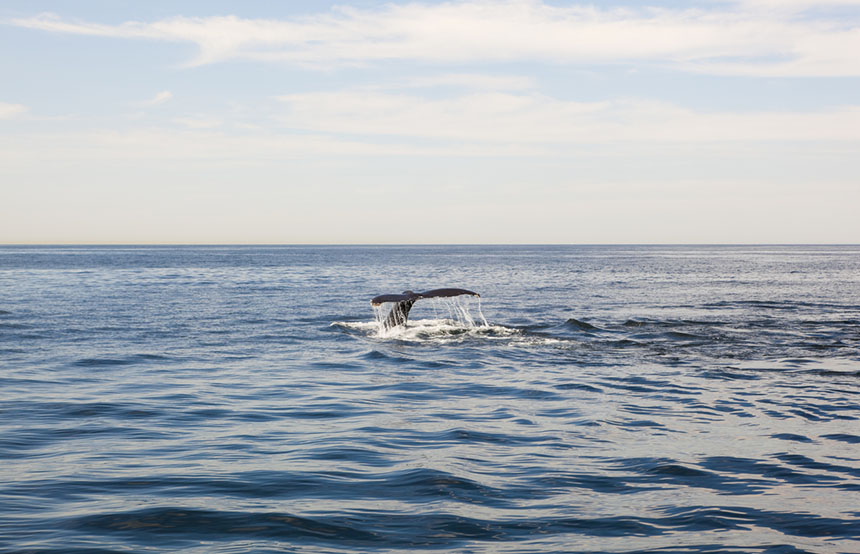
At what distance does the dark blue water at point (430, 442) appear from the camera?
8.39 metres

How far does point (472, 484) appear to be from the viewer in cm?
994

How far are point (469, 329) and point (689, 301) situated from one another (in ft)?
66.8

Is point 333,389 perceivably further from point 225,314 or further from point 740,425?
point 225,314

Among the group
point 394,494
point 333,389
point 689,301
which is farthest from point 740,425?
point 689,301

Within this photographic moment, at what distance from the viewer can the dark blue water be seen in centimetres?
839

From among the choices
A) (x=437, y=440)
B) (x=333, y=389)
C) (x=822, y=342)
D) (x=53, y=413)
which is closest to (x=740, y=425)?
(x=437, y=440)

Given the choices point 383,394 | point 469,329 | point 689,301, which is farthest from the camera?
point 689,301

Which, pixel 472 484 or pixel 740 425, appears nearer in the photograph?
pixel 472 484

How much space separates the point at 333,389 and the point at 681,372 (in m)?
8.41

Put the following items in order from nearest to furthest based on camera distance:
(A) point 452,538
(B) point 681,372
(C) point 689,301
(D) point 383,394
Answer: (A) point 452,538 < (D) point 383,394 < (B) point 681,372 < (C) point 689,301

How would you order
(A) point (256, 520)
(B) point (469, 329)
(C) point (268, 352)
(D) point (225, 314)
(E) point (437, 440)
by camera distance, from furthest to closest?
(D) point (225, 314)
(B) point (469, 329)
(C) point (268, 352)
(E) point (437, 440)
(A) point (256, 520)

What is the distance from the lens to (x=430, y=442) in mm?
12344

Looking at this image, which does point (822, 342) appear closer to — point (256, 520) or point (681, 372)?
point (681, 372)

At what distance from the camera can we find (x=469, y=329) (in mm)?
28844
